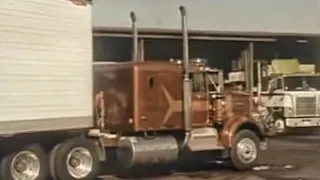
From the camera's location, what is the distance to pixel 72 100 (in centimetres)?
1441

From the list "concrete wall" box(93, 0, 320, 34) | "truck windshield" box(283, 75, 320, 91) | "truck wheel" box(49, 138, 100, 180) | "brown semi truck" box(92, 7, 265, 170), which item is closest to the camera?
"truck wheel" box(49, 138, 100, 180)

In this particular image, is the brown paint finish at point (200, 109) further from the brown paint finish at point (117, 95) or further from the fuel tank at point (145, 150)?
the brown paint finish at point (117, 95)

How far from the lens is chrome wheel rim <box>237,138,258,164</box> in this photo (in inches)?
705

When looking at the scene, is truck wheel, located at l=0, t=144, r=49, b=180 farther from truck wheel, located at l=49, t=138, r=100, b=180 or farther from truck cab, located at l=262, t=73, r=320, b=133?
truck cab, located at l=262, t=73, r=320, b=133

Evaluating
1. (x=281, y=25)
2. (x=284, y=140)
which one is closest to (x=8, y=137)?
(x=284, y=140)

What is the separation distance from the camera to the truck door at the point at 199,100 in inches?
687

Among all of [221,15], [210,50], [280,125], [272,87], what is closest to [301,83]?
[272,87]

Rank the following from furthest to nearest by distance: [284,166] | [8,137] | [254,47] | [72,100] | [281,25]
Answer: [254,47], [281,25], [284,166], [72,100], [8,137]

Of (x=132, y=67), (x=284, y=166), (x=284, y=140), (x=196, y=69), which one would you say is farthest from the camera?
(x=284, y=140)

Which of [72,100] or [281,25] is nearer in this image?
[72,100]

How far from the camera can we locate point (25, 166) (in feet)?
44.9

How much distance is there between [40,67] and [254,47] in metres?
22.8

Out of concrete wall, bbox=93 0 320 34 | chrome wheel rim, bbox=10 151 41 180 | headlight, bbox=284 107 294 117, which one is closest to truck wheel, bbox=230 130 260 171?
chrome wheel rim, bbox=10 151 41 180

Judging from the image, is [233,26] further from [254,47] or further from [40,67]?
[40,67]
